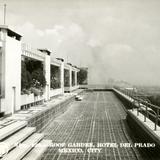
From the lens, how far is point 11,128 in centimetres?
659

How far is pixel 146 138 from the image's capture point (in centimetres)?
676

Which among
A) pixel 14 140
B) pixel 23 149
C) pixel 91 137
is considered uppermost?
pixel 14 140

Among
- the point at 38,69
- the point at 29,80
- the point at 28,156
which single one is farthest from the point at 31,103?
the point at 28,156

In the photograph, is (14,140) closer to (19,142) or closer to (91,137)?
(19,142)

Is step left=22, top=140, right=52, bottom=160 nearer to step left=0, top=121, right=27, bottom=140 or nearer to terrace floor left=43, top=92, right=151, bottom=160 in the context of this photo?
terrace floor left=43, top=92, right=151, bottom=160

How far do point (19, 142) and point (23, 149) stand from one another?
45 cm

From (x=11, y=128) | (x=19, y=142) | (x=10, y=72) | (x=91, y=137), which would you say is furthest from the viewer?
(x=10, y=72)

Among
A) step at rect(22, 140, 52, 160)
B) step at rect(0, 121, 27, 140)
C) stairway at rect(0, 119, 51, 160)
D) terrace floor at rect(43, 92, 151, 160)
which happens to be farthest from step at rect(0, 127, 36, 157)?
terrace floor at rect(43, 92, 151, 160)

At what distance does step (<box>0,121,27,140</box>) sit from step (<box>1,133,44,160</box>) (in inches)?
14.9

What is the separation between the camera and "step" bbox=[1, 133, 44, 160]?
5.06m

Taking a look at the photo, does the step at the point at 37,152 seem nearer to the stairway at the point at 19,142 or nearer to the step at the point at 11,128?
the stairway at the point at 19,142

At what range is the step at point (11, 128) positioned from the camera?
5.99m

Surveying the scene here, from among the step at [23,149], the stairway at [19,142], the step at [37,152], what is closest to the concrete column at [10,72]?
the stairway at [19,142]

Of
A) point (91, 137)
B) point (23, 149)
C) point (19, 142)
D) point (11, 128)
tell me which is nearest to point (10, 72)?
point (11, 128)
